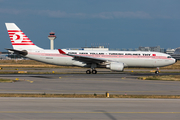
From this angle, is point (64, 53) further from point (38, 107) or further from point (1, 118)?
point (1, 118)

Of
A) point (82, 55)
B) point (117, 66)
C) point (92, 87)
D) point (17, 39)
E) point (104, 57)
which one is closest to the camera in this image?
point (92, 87)

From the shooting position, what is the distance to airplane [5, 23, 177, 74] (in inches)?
→ 1483

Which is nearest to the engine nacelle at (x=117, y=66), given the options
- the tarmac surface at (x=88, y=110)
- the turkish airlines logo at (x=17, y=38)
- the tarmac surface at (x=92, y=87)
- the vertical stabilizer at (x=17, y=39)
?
the tarmac surface at (x=92, y=87)

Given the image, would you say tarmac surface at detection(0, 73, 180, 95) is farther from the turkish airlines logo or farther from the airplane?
the turkish airlines logo

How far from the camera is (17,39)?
4034cm

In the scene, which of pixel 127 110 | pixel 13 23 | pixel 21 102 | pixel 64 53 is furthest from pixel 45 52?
pixel 127 110

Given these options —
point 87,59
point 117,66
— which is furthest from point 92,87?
point 87,59

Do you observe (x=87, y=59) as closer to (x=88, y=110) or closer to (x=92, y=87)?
(x=92, y=87)

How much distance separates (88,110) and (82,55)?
28071 millimetres

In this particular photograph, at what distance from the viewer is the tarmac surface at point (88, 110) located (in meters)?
9.75

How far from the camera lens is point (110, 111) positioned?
10.9 metres

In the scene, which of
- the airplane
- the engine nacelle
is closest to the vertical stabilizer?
the airplane

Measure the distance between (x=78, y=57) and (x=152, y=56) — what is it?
12.4 meters

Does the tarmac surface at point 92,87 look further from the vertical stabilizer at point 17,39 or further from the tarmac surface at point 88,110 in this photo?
the vertical stabilizer at point 17,39
